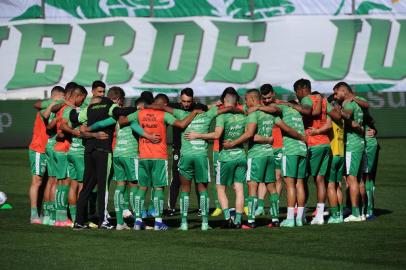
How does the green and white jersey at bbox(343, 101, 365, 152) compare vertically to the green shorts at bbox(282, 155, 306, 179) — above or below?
above

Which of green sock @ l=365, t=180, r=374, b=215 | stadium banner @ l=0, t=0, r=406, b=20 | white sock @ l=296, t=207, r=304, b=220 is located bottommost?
white sock @ l=296, t=207, r=304, b=220

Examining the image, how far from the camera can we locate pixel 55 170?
62.7ft

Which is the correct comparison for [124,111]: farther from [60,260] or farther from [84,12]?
[84,12]

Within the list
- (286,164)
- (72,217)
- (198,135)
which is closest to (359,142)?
(286,164)

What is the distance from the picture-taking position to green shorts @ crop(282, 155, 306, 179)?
18719 millimetres

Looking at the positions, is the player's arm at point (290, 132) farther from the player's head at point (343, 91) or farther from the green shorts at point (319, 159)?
the player's head at point (343, 91)

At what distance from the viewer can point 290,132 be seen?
60.5 ft

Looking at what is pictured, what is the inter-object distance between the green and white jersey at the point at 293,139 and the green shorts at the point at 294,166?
0.27 ft

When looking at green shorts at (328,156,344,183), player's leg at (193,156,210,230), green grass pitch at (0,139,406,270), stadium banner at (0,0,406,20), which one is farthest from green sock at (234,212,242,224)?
stadium banner at (0,0,406,20)

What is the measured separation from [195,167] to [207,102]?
737 inches

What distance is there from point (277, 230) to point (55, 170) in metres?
3.98

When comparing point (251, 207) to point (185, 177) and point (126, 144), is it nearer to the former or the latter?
point (185, 177)

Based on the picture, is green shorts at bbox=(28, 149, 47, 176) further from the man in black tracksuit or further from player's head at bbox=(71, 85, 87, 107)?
the man in black tracksuit

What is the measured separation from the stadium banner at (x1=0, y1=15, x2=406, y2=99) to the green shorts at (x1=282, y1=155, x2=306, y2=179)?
1837cm
